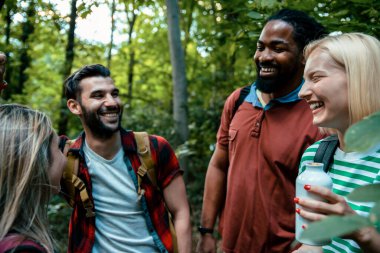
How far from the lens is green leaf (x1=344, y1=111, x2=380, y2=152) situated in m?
0.78

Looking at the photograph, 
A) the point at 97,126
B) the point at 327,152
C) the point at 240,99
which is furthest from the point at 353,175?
the point at 97,126

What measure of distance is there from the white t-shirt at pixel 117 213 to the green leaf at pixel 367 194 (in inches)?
82.2

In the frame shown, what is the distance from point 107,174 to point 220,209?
1008 mm

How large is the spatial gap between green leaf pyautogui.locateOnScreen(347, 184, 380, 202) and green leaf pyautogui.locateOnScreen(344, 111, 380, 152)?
0.09 m

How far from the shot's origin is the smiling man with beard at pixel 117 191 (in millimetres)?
A: 2705

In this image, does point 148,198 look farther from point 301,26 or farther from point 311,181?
point 301,26

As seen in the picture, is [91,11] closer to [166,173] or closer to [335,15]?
[166,173]

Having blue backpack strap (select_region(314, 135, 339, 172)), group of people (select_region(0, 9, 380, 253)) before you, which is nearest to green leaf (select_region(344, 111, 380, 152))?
blue backpack strap (select_region(314, 135, 339, 172))

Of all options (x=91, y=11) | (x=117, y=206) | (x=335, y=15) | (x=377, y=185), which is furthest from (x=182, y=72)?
(x=377, y=185)

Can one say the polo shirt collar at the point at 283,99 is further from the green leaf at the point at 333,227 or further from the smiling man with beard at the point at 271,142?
the green leaf at the point at 333,227

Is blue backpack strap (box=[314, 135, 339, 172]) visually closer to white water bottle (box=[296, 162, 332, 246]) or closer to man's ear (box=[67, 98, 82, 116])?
white water bottle (box=[296, 162, 332, 246])

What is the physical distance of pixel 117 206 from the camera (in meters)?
2.74

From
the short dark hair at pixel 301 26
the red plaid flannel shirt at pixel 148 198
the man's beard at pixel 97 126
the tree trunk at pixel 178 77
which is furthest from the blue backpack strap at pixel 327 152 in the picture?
the tree trunk at pixel 178 77

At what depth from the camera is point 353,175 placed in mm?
1805
